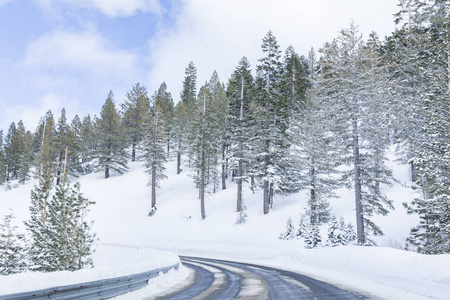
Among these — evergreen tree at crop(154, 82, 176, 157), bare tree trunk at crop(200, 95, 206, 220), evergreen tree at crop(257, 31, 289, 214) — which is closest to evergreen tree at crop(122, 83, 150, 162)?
evergreen tree at crop(154, 82, 176, 157)

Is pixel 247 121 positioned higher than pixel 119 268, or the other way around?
pixel 247 121

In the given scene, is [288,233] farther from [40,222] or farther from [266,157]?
[40,222]

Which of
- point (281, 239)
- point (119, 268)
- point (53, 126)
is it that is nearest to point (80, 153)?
point (53, 126)

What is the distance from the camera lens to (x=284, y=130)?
98.3ft

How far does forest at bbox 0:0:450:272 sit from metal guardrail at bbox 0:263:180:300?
16.1 feet

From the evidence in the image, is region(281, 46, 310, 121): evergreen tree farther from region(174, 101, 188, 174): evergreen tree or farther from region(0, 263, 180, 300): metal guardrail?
region(0, 263, 180, 300): metal guardrail

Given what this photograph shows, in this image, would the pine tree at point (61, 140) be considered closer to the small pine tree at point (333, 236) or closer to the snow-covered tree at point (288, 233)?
the snow-covered tree at point (288, 233)

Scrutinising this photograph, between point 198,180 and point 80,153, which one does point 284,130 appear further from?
point 80,153

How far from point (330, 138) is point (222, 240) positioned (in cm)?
1393

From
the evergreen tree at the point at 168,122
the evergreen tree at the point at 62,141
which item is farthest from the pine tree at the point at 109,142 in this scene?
the evergreen tree at the point at 168,122

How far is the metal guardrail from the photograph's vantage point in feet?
18.3

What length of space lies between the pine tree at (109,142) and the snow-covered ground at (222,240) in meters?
2.43

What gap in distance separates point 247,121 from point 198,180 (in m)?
12.8

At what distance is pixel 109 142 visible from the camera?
165 feet
